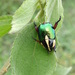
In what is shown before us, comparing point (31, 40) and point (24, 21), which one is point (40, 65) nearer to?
point (31, 40)

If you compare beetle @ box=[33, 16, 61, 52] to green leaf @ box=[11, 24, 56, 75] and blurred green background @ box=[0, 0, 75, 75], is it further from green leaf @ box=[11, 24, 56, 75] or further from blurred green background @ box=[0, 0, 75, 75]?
blurred green background @ box=[0, 0, 75, 75]

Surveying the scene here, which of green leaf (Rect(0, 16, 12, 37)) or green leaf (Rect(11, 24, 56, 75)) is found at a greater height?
green leaf (Rect(0, 16, 12, 37))

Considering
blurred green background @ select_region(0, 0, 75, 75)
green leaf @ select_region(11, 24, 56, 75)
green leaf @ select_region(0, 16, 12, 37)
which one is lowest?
blurred green background @ select_region(0, 0, 75, 75)

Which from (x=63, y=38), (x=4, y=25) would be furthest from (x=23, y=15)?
(x=63, y=38)

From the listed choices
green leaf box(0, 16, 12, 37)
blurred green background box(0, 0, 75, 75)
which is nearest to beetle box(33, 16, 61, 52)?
green leaf box(0, 16, 12, 37)

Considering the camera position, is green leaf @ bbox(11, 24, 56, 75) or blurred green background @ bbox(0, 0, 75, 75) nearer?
green leaf @ bbox(11, 24, 56, 75)

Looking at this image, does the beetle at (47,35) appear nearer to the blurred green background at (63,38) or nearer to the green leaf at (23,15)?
the green leaf at (23,15)

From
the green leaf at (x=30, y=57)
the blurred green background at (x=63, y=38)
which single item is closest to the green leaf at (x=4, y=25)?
the green leaf at (x=30, y=57)
